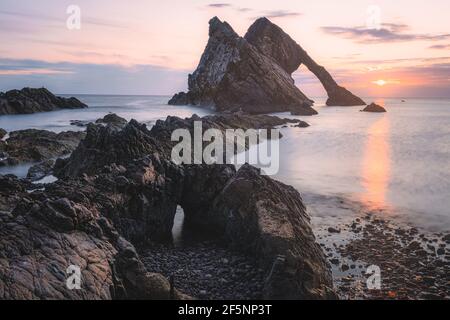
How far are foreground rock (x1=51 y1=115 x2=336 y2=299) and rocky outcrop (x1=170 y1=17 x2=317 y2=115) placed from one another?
239 ft

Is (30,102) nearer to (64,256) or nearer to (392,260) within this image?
(64,256)

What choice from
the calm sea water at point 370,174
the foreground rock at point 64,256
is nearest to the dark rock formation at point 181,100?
the calm sea water at point 370,174

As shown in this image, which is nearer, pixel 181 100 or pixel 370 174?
pixel 370 174

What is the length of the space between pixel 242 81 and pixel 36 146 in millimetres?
68153

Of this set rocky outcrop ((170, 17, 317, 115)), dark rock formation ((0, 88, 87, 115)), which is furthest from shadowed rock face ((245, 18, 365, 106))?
dark rock formation ((0, 88, 87, 115))

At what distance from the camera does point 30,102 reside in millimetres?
89062

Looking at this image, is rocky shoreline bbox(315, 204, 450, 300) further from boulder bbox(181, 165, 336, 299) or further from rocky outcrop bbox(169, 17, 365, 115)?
rocky outcrop bbox(169, 17, 365, 115)

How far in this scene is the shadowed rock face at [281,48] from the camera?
4437 inches

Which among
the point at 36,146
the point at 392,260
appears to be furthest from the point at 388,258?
the point at 36,146

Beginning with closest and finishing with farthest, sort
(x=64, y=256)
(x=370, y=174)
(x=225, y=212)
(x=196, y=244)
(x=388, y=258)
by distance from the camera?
1. (x=64, y=256)
2. (x=388, y=258)
3. (x=196, y=244)
4. (x=225, y=212)
5. (x=370, y=174)

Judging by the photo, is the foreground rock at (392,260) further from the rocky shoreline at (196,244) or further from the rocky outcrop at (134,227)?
the rocky outcrop at (134,227)

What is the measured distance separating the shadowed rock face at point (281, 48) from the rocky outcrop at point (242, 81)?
380 inches

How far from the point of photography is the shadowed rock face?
112688 millimetres
